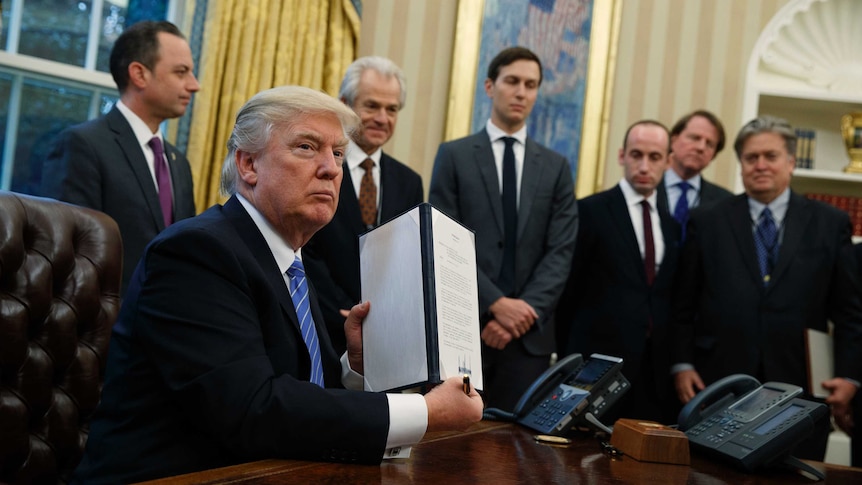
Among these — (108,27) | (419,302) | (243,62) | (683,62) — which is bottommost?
(419,302)

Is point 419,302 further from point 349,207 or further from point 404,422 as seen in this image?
point 349,207

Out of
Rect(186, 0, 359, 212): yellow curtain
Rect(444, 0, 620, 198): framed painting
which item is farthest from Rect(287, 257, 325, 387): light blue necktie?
Rect(444, 0, 620, 198): framed painting

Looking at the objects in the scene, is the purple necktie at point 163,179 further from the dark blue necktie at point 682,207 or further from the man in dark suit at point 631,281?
the dark blue necktie at point 682,207

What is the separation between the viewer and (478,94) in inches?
207

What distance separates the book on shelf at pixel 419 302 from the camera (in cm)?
152

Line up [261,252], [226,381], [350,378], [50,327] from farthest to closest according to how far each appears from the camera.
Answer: [350,378] → [50,327] → [261,252] → [226,381]

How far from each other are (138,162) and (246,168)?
1.62 metres

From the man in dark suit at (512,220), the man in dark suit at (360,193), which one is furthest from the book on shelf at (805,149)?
the man in dark suit at (360,193)

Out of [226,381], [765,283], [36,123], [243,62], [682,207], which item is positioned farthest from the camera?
[243,62]

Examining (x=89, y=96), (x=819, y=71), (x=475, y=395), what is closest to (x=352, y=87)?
(x=89, y=96)

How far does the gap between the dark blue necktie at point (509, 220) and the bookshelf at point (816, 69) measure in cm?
244

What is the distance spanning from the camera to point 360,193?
3330 mm

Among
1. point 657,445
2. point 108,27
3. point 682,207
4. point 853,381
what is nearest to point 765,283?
point 853,381

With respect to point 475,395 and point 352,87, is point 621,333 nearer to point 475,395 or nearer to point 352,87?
point 352,87
